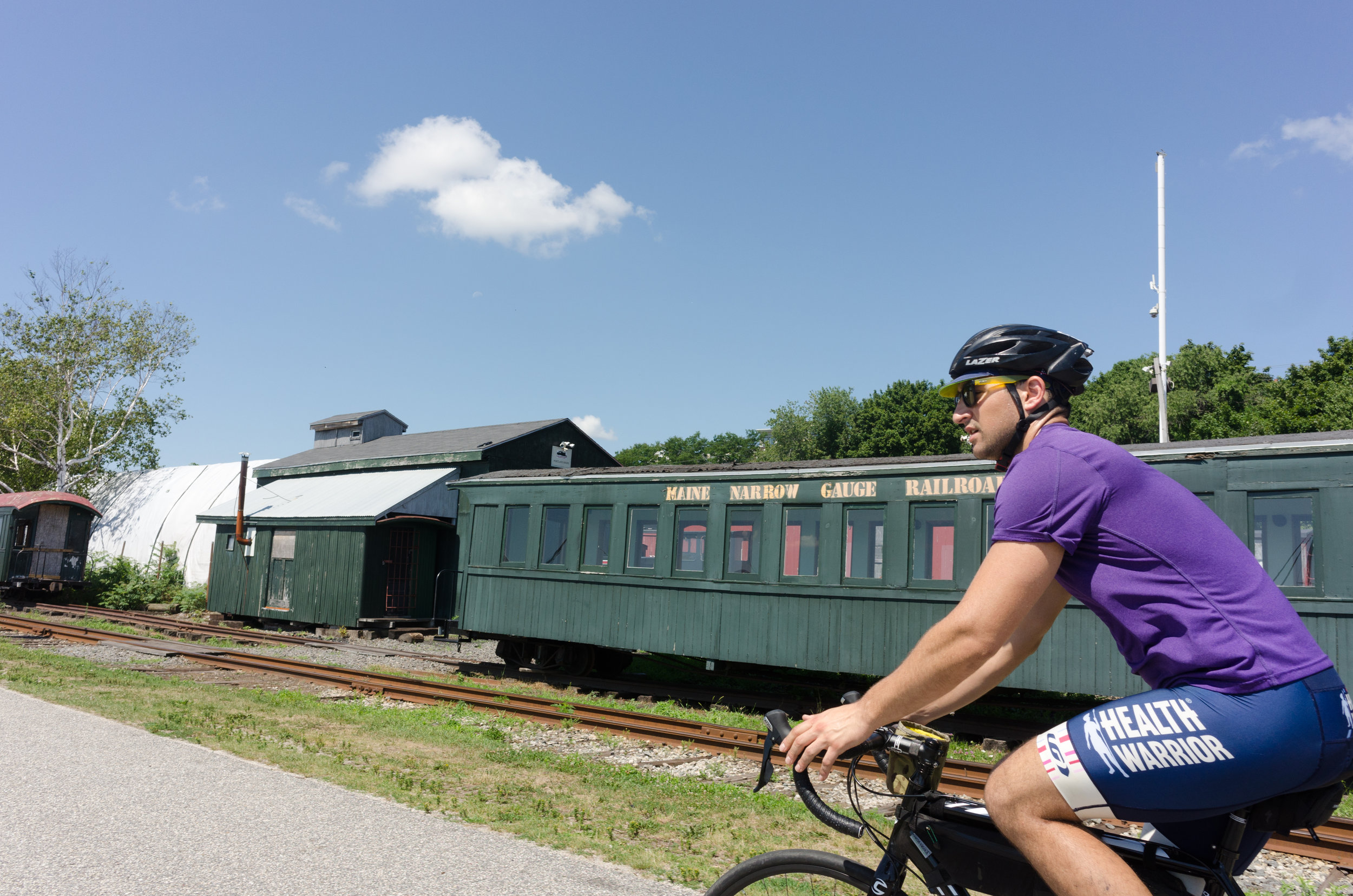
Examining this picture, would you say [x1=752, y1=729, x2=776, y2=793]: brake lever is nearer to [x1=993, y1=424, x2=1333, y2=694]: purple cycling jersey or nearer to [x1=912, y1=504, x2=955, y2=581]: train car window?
[x1=993, y1=424, x2=1333, y2=694]: purple cycling jersey

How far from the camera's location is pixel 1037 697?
501 inches

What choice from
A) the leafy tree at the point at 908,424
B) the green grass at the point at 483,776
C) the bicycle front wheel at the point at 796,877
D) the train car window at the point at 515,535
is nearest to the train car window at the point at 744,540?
the green grass at the point at 483,776

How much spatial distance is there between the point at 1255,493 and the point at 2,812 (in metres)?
10.7

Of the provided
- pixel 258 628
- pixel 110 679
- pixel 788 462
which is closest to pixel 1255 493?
pixel 788 462

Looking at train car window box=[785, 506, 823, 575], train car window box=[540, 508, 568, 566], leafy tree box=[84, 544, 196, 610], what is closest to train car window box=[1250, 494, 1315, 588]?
train car window box=[785, 506, 823, 575]

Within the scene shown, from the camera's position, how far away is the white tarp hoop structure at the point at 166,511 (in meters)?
32.2

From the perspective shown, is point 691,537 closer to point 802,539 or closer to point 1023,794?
point 802,539

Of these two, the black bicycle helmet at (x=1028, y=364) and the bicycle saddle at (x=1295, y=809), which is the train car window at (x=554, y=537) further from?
the bicycle saddle at (x=1295, y=809)

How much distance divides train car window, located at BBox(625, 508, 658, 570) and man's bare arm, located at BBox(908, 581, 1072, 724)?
10799 millimetres

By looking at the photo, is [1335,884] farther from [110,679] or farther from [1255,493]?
[110,679]

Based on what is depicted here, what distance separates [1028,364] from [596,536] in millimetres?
11901

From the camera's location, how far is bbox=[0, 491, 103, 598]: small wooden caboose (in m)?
26.7

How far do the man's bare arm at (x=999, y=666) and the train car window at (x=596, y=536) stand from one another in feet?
37.4

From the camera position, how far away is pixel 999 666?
7.38ft
